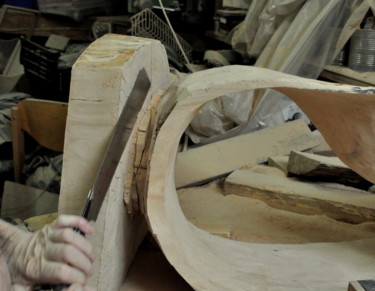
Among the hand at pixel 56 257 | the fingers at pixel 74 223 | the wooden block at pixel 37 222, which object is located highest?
the fingers at pixel 74 223

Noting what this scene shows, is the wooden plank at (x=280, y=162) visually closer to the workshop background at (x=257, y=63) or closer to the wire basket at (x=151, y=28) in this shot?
the workshop background at (x=257, y=63)

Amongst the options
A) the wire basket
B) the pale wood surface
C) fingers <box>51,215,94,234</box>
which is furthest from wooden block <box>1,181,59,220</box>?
the wire basket

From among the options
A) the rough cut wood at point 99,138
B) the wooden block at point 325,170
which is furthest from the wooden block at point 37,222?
the wooden block at point 325,170

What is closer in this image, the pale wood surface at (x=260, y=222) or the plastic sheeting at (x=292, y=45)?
the pale wood surface at (x=260, y=222)

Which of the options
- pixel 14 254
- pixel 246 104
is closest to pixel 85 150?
pixel 14 254

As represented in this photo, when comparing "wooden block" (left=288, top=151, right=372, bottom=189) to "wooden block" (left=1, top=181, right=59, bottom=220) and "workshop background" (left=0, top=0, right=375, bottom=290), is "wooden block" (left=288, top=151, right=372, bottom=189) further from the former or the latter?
"wooden block" (left=1, top=181, right=59, bottom=220)

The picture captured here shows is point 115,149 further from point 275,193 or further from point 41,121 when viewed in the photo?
point 41,121

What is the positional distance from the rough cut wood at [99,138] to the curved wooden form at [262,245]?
11 centimetres

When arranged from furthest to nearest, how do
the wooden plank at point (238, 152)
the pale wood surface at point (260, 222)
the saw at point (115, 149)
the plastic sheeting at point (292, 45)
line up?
the plastic sheeting at point (292, 45) → the wooden plank at point (238, 152) → the pale wood surface at point (260, 222) → the saw at point (115, 149)

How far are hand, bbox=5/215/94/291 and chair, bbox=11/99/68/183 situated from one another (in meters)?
1.22

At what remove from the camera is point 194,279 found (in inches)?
45.4

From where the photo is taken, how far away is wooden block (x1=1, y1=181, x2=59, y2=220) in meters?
2.36

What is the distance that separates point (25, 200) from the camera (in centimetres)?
239

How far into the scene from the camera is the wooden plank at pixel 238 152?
6.98 ft
